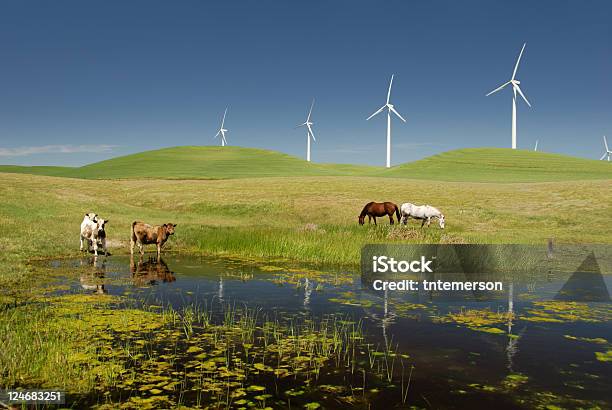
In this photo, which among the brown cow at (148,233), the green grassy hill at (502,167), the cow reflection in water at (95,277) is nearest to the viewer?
the cow reflection in water at (95,277)

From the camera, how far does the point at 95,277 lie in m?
19.5

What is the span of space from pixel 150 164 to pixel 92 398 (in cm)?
14127

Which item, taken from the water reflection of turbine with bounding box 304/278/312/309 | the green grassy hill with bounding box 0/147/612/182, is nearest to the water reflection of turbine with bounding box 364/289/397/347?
the water reflection of turbine with bounding box 304/278/312/309

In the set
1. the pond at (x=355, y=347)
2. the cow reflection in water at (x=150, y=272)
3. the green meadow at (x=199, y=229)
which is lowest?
the pond at (x=355, y=347)

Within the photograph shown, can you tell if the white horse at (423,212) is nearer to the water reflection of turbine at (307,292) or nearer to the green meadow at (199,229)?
the green meadow at (199,229)

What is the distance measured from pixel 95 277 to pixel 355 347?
1220 centimetres

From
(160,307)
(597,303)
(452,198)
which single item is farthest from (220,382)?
(452,198)

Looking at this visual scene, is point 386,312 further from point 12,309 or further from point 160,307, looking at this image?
point 12,309

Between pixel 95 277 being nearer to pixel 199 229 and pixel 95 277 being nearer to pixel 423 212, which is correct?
pixel 199 229

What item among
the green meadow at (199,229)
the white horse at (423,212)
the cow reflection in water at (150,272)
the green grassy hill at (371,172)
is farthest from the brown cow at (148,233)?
the green grassy hill at (371,172)

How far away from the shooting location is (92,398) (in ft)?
28.1

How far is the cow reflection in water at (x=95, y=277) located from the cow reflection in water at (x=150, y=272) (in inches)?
47.3

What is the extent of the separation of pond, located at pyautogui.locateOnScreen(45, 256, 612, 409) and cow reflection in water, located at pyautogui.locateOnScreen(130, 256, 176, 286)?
34 cm

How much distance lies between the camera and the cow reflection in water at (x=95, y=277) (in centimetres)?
1727
